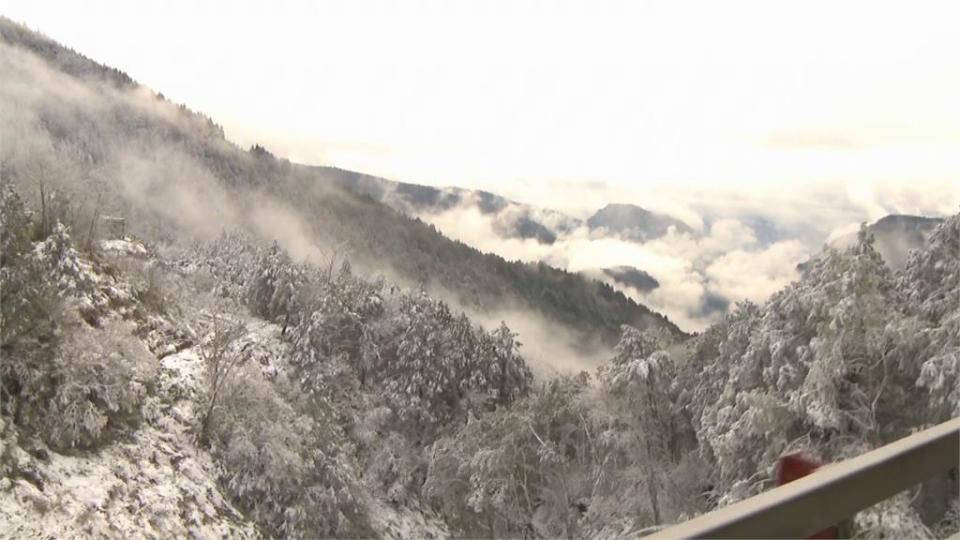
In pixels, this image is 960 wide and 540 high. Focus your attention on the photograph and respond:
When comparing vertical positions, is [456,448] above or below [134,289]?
below

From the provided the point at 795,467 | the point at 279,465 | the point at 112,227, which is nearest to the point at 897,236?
the point at 279,465

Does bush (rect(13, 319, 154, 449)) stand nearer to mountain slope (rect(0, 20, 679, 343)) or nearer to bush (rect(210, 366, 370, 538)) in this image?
bush (rect(210, 366, 370, 538))

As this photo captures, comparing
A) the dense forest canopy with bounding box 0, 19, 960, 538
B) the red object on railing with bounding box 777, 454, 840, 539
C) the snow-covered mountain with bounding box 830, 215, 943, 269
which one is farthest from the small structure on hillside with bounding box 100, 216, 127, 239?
the red object on railing with bounding box 777, 454, 840, 539

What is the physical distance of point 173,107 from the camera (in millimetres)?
152625

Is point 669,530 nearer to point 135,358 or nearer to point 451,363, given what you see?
point 135,358

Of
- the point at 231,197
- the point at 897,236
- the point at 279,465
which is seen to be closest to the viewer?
the point at 897,236

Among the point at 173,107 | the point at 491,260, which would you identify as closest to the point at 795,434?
the point at 491,260

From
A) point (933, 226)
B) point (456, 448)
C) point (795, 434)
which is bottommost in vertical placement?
point (456, 448)

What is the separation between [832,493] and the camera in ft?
8.45

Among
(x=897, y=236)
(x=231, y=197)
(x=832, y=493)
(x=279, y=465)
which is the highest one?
(x=897, y=236)

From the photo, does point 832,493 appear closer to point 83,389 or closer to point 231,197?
point 83,389

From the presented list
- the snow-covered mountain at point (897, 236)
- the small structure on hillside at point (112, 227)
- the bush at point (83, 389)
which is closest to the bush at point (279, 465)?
the bush at point (83, 389)

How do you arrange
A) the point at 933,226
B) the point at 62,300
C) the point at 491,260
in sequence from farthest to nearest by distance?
Answer: the point at 491,260
the point at 62,300
the point at 933,226

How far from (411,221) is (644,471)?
388 feet
